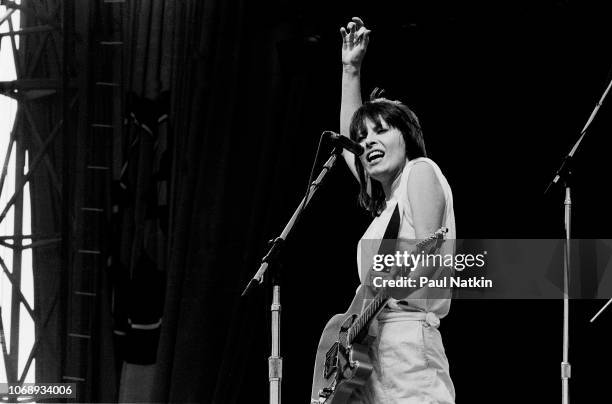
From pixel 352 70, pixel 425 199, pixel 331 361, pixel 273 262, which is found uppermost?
pixel 352 70

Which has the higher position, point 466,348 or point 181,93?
point 181,93

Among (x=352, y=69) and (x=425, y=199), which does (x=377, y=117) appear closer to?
(x=352, y=69)

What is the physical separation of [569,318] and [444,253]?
116 cm

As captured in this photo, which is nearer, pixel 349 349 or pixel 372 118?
pixel 349 349

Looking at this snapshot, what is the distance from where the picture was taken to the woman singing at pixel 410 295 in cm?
297

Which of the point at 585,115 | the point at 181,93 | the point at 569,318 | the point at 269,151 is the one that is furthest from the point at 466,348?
the point at 181,93

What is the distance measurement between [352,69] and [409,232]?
98cm

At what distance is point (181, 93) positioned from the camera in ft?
16.7

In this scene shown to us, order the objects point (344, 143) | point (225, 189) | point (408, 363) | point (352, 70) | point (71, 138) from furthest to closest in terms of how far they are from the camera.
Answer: point (71, 138), point (225, 189), point (352, 70), point (344, 143), point (408, 363)

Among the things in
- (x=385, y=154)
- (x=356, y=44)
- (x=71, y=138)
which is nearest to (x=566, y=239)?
(x=385, y=154)

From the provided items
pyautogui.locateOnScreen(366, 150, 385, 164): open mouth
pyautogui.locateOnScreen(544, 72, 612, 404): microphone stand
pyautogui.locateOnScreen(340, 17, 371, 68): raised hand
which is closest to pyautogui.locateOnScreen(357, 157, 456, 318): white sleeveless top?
pyautogui.locateOnScreen(366, 150, 385, 164): open mouth

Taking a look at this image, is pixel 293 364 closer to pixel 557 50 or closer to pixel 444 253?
pixel 444 253

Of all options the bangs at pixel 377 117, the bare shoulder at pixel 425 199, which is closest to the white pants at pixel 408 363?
the bare shoulder at pixel 425 199

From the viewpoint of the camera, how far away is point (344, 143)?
3402mm
